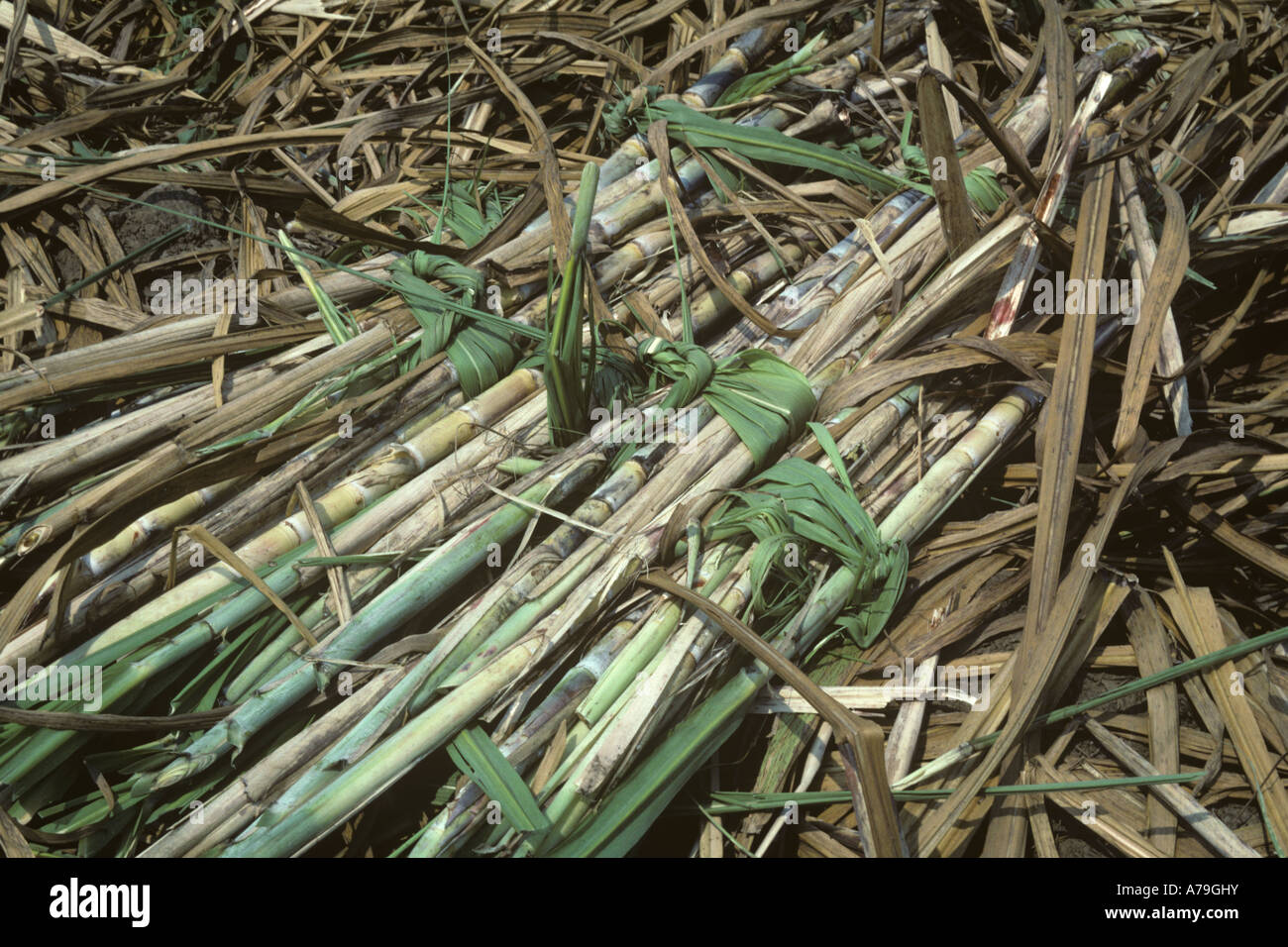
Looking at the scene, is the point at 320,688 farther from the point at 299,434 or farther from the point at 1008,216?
the point at 1008,216

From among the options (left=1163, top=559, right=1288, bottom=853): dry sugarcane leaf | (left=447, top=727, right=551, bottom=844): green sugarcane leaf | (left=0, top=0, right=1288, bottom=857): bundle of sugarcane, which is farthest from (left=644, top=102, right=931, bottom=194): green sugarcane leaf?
(left=447, top=727, right=551, bottom=844): green sugarcane leaf

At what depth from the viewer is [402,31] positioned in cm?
327

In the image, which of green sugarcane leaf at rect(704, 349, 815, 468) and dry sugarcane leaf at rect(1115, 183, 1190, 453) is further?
dry sugarcane leaf at rect(1115, 183, 1190, 453)

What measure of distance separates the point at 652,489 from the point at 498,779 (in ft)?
2.40

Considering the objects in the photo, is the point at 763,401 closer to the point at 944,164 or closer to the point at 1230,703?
the point at 944,164

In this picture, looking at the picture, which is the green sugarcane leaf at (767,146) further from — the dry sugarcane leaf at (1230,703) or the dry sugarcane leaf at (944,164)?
the dry sugarcane leaf at (1230,703)

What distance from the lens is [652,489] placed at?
209cm

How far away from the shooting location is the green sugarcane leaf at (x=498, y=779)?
1.62 metres

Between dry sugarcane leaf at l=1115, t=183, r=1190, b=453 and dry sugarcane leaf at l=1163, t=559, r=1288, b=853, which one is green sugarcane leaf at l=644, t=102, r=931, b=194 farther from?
dry sugarcane leaf at l=1163, t=559, r=1288, b=853

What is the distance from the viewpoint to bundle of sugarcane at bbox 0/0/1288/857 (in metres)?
1.78

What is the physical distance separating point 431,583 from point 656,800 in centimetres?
64

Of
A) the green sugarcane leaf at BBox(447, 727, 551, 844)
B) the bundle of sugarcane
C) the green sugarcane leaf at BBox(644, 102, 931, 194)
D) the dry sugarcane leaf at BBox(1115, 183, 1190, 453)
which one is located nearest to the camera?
the green sugarcane leaf at BBox(447, 727, 551, 844)

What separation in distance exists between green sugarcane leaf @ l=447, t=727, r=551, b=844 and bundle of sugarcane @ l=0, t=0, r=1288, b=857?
1 cm

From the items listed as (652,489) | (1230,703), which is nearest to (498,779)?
(652,489)
